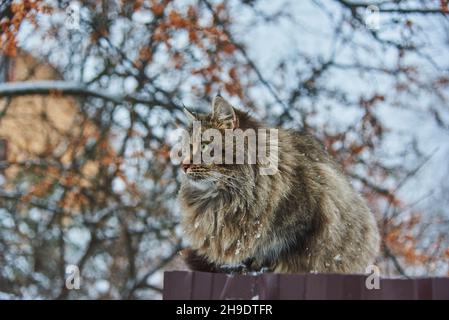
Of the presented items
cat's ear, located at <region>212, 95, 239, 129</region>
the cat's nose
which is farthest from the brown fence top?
cat's ear, located at <region>212, 95, 239, 129</region>

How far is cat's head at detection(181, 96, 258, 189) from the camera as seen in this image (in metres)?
3.95

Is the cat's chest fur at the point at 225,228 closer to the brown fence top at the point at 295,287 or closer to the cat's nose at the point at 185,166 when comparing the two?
the cat's nose at the point at 185,166

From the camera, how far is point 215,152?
3.98 m

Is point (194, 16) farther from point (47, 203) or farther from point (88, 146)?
point (47, 203)

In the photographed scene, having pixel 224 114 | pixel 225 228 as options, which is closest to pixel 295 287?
pixel 225 228

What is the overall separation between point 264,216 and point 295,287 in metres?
1.36

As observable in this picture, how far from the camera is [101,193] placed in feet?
30.6

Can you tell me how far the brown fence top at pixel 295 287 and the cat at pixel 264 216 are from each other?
3.78 ft

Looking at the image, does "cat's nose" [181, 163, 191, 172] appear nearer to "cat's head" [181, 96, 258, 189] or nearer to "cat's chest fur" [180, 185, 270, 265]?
"cat's head" [181, 96, 258, 189]

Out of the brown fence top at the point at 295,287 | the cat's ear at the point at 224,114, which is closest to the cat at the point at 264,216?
the cat's ear at the point at 224,114

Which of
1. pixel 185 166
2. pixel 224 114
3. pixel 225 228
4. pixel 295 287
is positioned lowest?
pixel 295 287

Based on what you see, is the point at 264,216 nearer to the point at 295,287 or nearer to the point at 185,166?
the point at 185,166
